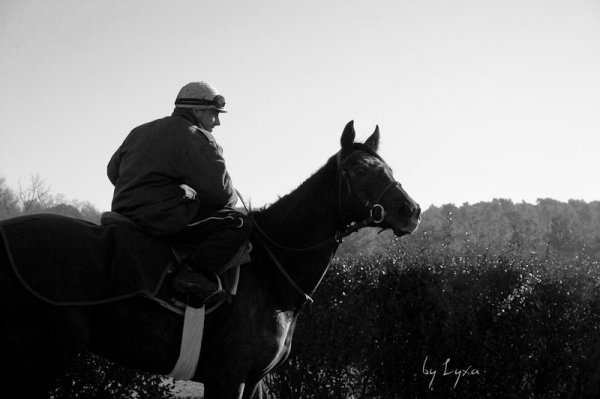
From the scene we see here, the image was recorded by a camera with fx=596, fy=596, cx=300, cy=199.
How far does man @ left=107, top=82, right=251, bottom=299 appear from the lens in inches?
174

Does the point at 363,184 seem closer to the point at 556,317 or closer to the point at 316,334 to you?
the point at 316,334

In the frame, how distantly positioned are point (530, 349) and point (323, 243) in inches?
153

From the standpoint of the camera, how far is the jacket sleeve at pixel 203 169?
4551 mm

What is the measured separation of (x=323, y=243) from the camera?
4977mm

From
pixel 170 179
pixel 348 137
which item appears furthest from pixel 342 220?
pixel 170 179

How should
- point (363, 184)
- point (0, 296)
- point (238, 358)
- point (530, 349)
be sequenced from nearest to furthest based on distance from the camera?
point (0, 296) → point (238, 358) → point (363, 184) → point (530, 349)

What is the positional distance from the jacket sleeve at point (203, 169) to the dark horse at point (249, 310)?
54 cm

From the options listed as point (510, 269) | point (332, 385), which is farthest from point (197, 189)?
point (510, 269)

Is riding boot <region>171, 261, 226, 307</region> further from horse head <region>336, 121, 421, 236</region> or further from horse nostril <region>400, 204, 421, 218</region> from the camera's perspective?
horse nostril <region>400, 204, 421, 218</region>

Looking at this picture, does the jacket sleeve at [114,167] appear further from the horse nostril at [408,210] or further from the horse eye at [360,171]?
the horse nostril at [408,210]

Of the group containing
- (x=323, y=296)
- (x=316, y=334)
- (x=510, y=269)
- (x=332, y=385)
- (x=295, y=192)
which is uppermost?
(x=295, y=192)

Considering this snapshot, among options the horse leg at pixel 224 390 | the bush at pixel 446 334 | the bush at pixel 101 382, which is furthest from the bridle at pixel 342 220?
the bush at pixel 101 382

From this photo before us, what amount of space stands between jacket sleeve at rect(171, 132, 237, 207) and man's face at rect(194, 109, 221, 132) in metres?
0.38

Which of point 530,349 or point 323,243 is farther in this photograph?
point 530,349
